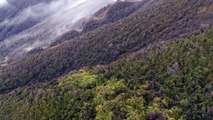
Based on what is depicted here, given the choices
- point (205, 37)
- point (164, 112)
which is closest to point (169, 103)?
point (164, 112)

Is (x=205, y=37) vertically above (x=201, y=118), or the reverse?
(x=205, y=37)

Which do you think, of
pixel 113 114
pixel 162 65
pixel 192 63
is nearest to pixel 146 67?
pixel 162 65


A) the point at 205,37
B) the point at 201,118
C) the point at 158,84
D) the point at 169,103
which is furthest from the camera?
the point at 205,37

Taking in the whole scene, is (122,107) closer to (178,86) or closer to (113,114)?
(113,114)

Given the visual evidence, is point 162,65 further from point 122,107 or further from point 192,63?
point 122,107

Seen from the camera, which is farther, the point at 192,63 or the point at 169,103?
the point at 192,63

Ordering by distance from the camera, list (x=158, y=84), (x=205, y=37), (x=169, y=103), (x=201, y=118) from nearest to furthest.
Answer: (x=201, y=118)
(x=169, y=103)
(x=158, y=84)
(x=205, y=37)
